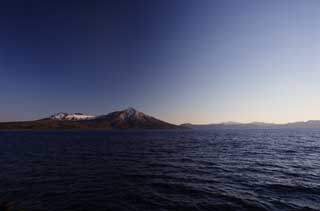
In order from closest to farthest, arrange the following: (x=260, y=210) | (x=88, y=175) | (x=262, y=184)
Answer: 1. (x=260, y=210)
2. (x=262, y=184)
3. (x=88, y=175)

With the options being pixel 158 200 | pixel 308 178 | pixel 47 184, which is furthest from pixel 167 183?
pixel 308 178

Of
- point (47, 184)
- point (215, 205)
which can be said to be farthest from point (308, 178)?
point (47, 184)

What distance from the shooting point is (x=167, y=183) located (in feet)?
53.0

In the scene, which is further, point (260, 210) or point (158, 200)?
point (158, 200)

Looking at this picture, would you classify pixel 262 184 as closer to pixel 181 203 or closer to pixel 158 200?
pixel 181 203

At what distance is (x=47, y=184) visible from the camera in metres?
16.0

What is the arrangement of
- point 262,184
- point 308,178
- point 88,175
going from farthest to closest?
point 88,175 < point 308,178 < point 262,184

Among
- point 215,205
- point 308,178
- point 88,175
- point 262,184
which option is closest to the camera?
point 215,205

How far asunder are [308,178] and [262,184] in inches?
251

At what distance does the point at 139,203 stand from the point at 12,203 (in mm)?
8772

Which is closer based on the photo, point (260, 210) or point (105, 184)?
point (260, 210)

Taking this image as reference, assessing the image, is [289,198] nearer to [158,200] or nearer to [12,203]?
[158,200]

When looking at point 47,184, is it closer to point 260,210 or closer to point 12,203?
point 12,203

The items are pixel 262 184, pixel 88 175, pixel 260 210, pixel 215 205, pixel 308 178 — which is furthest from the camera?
pixel 88 175
